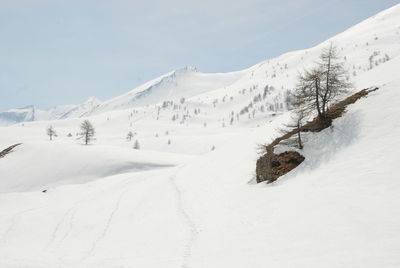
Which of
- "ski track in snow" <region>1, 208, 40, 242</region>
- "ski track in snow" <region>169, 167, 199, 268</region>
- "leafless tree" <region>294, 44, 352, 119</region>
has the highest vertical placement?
"leafless tree" <region>294, 44, 352, 119</region>

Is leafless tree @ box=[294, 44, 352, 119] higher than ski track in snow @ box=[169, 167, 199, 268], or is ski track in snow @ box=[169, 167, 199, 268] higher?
leafless tree @ box=[294, 44, 352, 119]

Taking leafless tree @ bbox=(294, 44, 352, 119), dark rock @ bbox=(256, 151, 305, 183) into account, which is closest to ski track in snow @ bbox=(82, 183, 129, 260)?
dark rock @ bbox=(256, 151, 305, 183)

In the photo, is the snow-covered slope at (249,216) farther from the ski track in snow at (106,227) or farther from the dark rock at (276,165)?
the dark rock at (276,165)

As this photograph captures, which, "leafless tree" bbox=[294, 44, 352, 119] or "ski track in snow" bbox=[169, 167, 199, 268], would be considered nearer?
"ski track in snow" bbox=[169, 167, 199, 268]

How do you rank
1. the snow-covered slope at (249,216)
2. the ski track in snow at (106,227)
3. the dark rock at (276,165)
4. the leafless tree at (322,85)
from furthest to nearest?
the leafless tree at (322,85) → the dark rock at (276,165) → the ski track in snow at (106,227) → the snow-covered slope at (249,216)

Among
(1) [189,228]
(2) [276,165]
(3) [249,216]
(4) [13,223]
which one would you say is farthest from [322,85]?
(4) [13,223]

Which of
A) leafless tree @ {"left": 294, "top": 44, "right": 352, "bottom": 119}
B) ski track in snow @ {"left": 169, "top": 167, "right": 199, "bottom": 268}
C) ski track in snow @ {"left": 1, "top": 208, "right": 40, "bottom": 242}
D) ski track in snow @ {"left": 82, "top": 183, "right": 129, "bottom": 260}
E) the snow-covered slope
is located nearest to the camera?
the snow-covered slope

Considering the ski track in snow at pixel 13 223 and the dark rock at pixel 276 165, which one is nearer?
the ski track in snow at pixel 13 223

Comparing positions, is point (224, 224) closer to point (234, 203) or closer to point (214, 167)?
point (234, 203)

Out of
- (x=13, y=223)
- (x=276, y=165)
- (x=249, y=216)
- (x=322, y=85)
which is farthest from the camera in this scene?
(x=322, y=85)

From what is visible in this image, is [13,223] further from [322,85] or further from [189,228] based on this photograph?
[322,85]

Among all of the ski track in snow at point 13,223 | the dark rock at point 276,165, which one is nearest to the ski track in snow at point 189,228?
the dark rock at point 276,165

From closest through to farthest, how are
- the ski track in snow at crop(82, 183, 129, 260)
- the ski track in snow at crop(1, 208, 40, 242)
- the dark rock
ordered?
the ski track in snow at crop(82, 183, 129, 260) < the ski track in snow at crop(1, 208, 40, 242) < the dark rock

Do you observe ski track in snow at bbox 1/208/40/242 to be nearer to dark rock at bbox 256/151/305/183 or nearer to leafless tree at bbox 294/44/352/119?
dark rock at bbox 256/151/305/183
